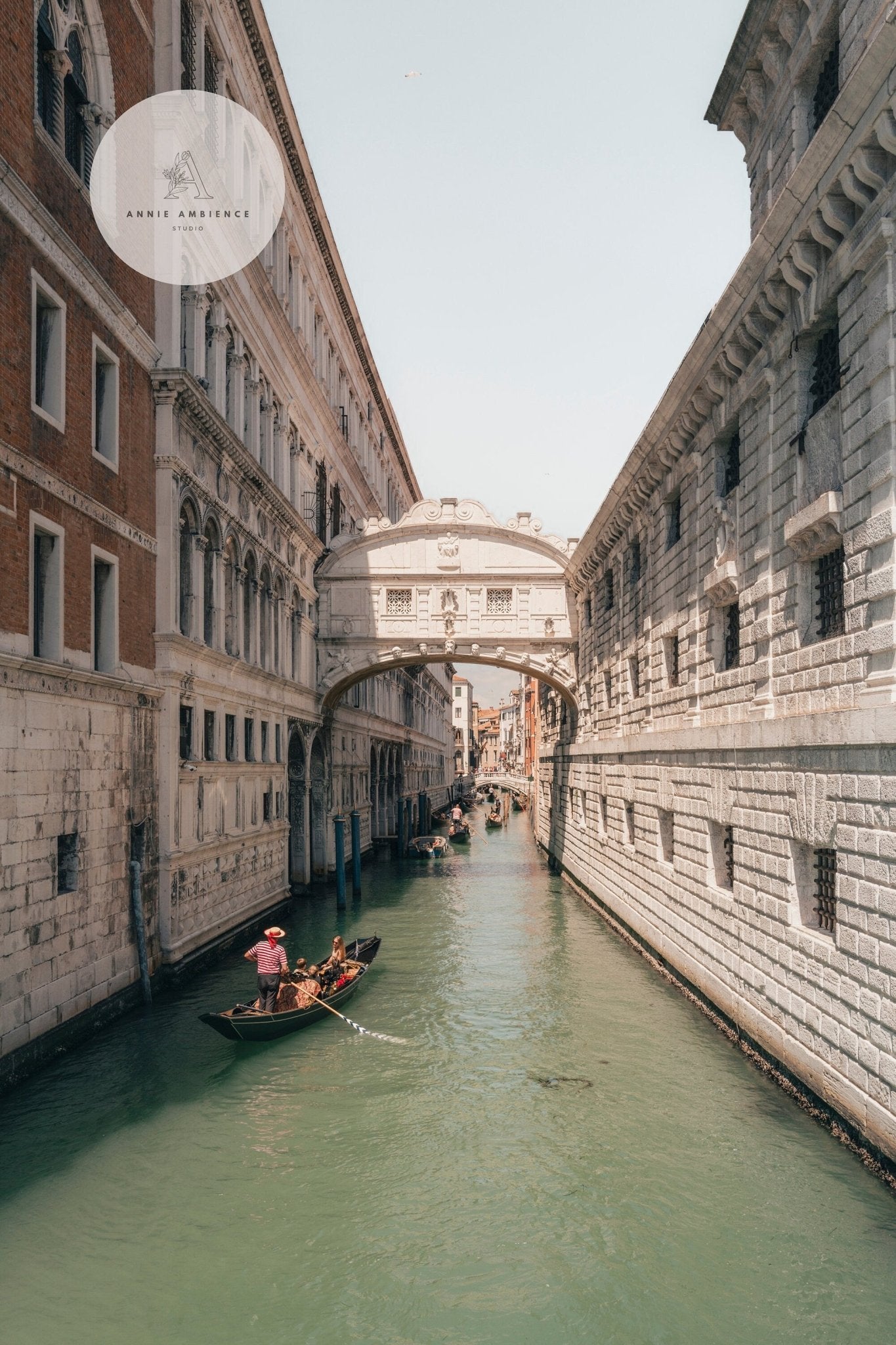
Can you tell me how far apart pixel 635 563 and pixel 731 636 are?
23.8 ft

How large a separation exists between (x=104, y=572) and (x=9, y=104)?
561 cm

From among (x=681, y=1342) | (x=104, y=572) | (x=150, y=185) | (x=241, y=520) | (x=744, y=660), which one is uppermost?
(x=150, y=185)

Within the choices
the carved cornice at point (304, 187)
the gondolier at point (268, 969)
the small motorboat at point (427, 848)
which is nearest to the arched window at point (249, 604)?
the gondolier at point (268, 969)

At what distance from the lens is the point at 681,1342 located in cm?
695

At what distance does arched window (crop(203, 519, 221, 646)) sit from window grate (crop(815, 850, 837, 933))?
1134cm

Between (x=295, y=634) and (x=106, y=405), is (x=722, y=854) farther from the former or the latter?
(x=295, y=634)

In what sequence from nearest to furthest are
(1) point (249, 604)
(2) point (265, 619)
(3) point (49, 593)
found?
(3) point (49, 593) → (1) point (249, 604) → (2) point (265, 619)

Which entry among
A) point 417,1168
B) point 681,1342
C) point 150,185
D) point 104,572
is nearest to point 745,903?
point 417,1168

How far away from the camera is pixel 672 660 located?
17.9 m

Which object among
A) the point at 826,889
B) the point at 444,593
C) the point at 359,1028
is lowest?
the point at 359,1028

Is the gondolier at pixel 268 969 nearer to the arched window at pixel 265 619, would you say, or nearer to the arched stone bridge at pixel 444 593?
the arched window at pixel 265 619

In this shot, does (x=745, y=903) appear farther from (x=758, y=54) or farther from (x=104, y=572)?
(x=758, y=54)

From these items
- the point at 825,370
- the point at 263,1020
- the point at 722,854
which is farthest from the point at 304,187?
the point at 263,1020

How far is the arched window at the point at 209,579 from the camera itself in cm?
1859
